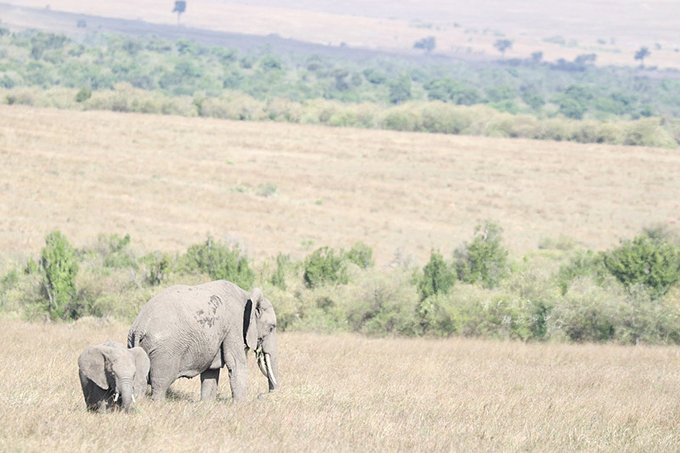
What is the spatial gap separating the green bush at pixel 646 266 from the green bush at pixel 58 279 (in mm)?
15522

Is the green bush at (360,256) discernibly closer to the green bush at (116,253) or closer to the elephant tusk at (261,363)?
the green bush at (116,253)

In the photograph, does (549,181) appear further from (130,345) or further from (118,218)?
(130,345)

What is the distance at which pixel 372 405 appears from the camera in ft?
32.2

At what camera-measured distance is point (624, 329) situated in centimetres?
1956

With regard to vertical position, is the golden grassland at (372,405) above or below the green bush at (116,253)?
above

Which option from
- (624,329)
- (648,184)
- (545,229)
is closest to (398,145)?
(648,184)

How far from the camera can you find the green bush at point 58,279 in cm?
1969

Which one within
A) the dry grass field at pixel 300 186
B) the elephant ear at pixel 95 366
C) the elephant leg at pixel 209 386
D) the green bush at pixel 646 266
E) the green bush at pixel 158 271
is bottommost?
the dry grass field at pixel 300 186

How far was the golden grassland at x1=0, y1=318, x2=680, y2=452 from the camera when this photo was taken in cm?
726

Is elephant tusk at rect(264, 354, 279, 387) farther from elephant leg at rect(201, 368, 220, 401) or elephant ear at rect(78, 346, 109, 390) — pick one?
elephant ear at rect(78, 346, 109, 390)

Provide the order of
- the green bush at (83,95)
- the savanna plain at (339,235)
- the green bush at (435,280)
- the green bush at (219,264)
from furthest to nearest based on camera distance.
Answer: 1. the green bush at (83,95)
2. the green bush at (435,280)
3. the green bush at (219,264)
4. the savanna plain at (339,235)

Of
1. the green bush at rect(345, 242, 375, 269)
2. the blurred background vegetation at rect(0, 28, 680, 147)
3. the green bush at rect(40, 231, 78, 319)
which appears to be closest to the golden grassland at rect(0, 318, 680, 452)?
the green bush at rect(40, 231, 78, 319)

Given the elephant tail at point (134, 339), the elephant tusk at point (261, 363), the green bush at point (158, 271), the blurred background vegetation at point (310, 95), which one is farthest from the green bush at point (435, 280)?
the blurred background vegetation at point (310, 95)

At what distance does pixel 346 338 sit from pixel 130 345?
32.3ft
